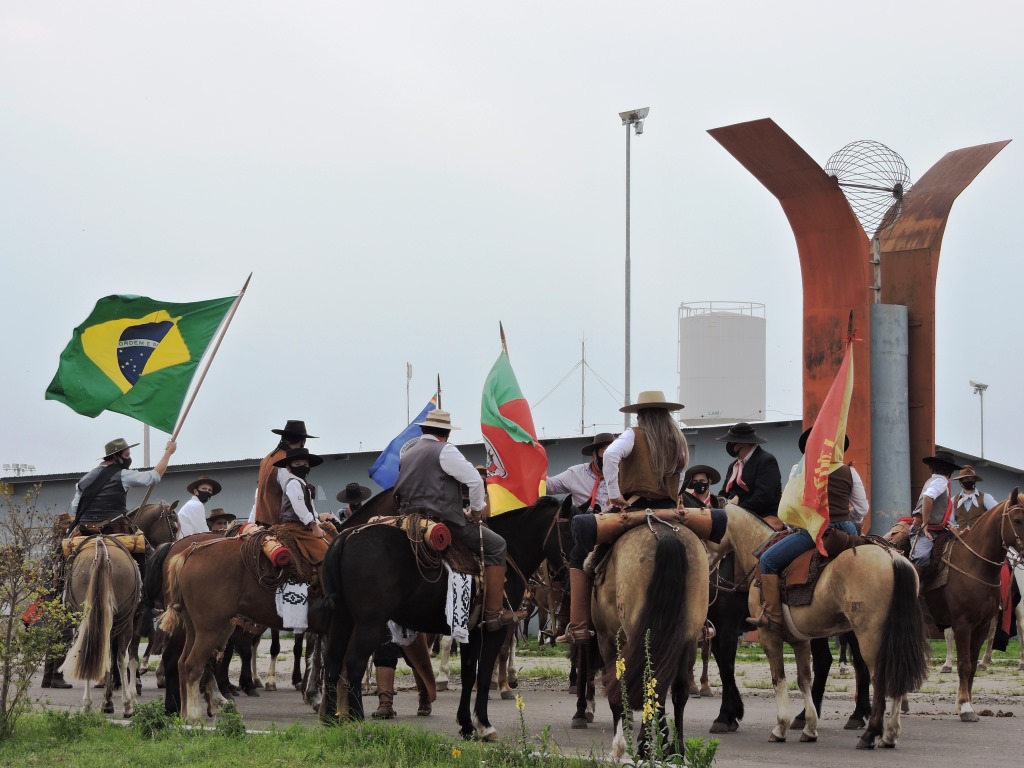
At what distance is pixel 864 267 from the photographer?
2153 centimetres

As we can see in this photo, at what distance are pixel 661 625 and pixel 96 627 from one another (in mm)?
7075

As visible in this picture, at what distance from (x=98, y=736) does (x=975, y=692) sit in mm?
9929

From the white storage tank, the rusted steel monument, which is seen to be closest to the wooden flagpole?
the rusted steel monument

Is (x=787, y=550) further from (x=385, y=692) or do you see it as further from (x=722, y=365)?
(x=722, y=365)

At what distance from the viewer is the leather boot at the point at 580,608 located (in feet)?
31.9

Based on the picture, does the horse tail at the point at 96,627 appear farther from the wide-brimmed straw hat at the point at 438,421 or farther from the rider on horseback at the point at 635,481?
the rider on horseback at the point at 635,481

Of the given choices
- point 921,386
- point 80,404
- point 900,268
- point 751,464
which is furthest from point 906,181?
point 80,404

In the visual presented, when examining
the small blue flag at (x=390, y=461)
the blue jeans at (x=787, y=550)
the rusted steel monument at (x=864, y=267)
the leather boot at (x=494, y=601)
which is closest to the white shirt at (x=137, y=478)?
the small blue flag at (x=390, y=461)

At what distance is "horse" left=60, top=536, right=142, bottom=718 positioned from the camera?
42.6 feet

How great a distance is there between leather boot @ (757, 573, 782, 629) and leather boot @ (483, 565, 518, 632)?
2.25 m

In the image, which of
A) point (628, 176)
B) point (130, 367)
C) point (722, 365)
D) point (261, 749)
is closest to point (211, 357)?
point (130, 367)

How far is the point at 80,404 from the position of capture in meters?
13.4

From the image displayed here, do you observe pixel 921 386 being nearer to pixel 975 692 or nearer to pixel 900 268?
pixel 900 268

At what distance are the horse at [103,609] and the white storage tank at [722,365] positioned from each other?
2787 cm
